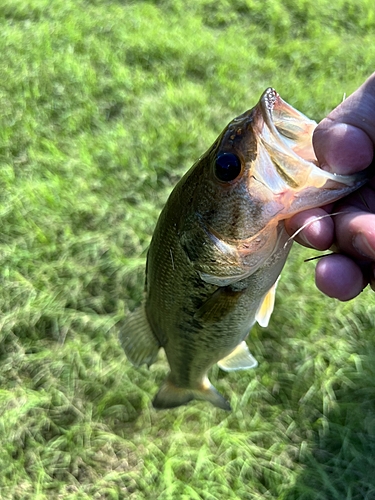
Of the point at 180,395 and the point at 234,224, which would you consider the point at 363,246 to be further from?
the point at 180,395

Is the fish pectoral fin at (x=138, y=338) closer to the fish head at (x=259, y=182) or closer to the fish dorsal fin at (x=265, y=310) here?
the fish dorsal fin at (x=265, y=310)

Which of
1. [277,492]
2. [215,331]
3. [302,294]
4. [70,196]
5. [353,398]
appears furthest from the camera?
[70,196]

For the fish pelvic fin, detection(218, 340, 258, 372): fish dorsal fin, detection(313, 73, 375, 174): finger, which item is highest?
detection(313, 73, 375, 174): finger

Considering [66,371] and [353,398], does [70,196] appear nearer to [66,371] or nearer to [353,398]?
[66,371]

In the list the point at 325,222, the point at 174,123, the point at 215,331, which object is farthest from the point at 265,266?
the point at 174,123

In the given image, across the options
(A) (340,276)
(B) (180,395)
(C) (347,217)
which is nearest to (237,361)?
(B) (180,395)

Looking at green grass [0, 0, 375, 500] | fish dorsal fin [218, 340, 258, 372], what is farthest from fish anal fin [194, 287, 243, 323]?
green grass [0, 0, 375, 500]

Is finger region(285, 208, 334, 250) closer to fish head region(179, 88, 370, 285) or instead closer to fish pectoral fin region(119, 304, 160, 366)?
fish head region(179, 88, 370, 285)
